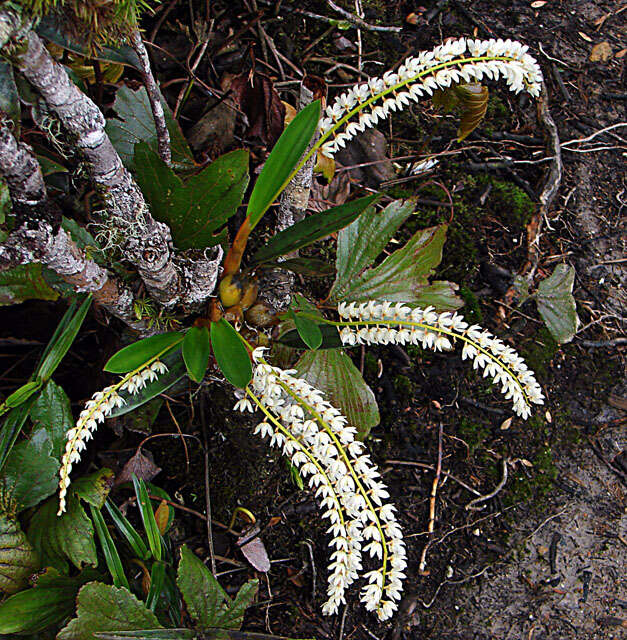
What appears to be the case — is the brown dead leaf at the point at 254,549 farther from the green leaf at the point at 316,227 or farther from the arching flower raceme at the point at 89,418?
the green leaf at the point at 316,227

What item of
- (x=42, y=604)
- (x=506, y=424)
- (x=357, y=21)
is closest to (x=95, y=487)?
(x=42, y=604)

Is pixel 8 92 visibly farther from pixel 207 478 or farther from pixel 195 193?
pixel 207 478

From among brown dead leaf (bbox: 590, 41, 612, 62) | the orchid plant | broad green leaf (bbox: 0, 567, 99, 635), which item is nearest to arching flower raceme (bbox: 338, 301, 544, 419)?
the orchid plant

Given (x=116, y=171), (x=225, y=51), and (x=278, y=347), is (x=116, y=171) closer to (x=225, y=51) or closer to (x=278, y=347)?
(x=278, y=347)

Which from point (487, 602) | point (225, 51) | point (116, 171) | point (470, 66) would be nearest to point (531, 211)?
point (470, 66)

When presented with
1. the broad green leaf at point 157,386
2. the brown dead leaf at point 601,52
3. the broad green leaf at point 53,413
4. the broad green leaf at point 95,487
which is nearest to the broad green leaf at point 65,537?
the broad green leaf at point 95,487

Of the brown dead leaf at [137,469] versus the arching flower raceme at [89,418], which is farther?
the brown dead leaf at [137,469]
